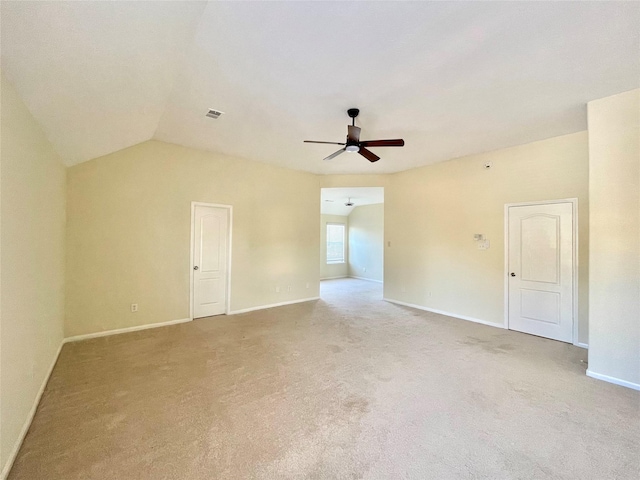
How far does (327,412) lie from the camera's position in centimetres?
226

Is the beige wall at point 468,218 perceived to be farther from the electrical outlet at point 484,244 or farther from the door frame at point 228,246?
the door frame at point 228,246

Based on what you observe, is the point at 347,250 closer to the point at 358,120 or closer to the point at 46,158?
the point at 358,120

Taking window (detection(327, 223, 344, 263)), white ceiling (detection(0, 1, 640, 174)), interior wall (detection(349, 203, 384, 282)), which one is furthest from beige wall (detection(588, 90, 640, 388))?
window (detection(327, 223, 344, 263))

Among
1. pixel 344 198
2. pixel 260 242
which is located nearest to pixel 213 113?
pixel 260 242

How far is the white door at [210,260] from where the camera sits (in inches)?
192

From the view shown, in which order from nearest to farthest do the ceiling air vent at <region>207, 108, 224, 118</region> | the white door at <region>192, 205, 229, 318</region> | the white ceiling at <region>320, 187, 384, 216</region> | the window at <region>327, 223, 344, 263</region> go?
1. the ceiling air vent at <region>207, 108, 224, 118</region>
2. the white door at <region>192, 205, 229, 318</region>
3. the white ceiling at <region>320, 187, 384, 216</region>
4. the window at <region>327, 223, 344, 263</region>

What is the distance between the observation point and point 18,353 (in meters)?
1.93

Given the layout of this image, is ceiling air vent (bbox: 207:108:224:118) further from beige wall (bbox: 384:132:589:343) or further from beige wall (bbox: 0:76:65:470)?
beige wall (bbox: 384:132:589:343)

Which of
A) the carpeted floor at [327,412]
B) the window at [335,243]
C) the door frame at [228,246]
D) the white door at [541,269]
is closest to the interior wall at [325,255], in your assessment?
the window at [335,243]

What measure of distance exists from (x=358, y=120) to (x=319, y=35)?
1516mm

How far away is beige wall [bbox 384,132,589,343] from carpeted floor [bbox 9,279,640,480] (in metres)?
1.20

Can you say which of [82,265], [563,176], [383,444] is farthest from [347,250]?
[383,444]

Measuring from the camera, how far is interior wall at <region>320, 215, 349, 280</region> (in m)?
10.1

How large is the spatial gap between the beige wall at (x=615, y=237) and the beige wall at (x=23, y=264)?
4.90 meters
